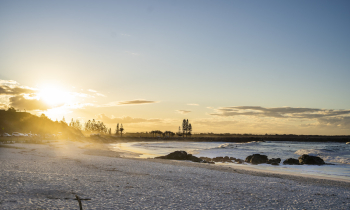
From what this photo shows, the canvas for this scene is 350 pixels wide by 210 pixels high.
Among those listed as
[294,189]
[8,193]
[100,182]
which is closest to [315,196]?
[294,189]

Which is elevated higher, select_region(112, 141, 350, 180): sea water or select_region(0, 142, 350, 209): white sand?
select_region(0, 142, 350, 209): white sand

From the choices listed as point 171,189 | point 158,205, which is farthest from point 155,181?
point 158,205

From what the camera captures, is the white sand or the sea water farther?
the sea water

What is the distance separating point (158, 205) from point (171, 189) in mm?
3208

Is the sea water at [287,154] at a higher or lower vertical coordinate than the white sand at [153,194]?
lower

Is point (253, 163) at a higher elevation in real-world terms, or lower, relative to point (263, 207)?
lower

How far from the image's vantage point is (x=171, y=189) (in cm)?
1225

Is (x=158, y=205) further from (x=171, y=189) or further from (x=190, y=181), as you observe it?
(x=190, y=181)

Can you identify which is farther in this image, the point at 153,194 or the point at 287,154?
the point at 287,154

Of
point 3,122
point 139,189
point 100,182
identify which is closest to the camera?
point 139,189

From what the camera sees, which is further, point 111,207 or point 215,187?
point 215,187

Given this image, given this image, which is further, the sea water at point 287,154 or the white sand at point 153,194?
the sea water at point 287,154

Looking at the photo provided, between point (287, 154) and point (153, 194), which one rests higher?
point (153, 194)

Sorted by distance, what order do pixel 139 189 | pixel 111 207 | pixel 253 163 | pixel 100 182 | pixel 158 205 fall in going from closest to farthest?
pixel 111 207 < pixel 158 205 < pixel 139 189 < pixel 100 182 < pixel 253 163
